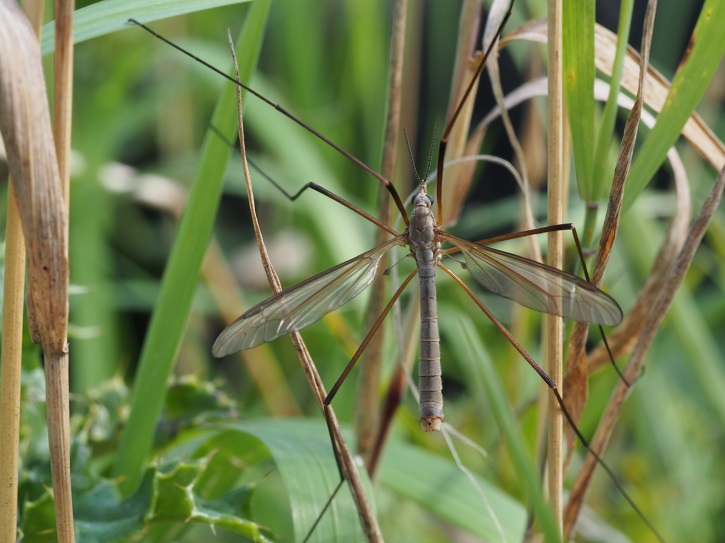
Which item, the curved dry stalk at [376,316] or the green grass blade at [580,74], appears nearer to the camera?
the green grass blade at [580,74]

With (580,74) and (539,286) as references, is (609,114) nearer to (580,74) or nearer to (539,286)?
(580,74)

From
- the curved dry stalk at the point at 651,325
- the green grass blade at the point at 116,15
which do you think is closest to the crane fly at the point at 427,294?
the curved dry stalk at the point at 651,325

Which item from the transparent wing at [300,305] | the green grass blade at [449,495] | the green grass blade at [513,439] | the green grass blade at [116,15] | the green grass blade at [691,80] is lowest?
the green grass blade at [513,439]

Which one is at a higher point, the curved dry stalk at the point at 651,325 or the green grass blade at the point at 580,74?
the green grass blade at the point at 580,74

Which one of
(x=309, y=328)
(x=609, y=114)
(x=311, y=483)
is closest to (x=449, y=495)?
(x=311, y=483)

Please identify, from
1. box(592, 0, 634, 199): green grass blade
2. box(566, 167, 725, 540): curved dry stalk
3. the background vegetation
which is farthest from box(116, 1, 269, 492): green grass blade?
box(566, 167, 725, 540): curved dry stalk

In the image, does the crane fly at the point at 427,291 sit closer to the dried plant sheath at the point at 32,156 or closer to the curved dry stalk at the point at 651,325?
the curved dry stalk at the point at 651,325
